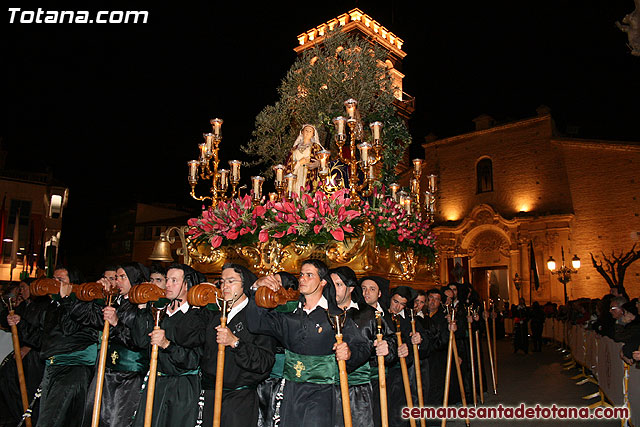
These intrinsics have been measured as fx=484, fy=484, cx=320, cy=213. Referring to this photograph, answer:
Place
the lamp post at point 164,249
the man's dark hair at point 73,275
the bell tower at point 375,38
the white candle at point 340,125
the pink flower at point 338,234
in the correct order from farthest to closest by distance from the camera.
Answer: the bell tower at point 375,38, the lamp post at point 164,249, the white candle at point 340,125, the man's dark hair at point 73,275, the pink flower at point 338,234

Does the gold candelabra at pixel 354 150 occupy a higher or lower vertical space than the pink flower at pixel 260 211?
higher

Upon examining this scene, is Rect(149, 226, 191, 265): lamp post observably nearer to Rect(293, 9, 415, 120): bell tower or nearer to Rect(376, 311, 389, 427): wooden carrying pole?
Rect(376, 311, 389, 427): wooden carrying pole

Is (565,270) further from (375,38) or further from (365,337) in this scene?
(365,337)

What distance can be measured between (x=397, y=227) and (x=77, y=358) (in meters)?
4.42

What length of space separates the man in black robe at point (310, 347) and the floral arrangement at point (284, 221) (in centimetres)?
194

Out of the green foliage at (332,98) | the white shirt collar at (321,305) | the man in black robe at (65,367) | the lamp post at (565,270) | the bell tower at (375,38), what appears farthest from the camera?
the bell tower at (375,38)

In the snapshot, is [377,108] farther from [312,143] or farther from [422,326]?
[422,326]

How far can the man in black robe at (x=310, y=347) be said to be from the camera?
12.5 ft

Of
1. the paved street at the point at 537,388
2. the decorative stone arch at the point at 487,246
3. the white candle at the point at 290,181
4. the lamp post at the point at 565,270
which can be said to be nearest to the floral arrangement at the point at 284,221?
the white candle at the point at 290,181

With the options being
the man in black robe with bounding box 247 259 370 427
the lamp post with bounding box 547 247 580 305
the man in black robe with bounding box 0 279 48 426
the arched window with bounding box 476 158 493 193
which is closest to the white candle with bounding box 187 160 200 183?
the man in black robe with bounding box 0 279 48 426

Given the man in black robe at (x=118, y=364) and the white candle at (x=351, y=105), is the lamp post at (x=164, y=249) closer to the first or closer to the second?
the man in black robe at (x=118, y=364)

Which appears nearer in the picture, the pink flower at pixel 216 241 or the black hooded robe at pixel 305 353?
the black hooded robe at pixel 305 353

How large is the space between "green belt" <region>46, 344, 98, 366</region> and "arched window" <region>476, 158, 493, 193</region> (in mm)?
25654

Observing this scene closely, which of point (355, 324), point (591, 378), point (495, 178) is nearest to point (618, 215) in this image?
point (495, 178)
